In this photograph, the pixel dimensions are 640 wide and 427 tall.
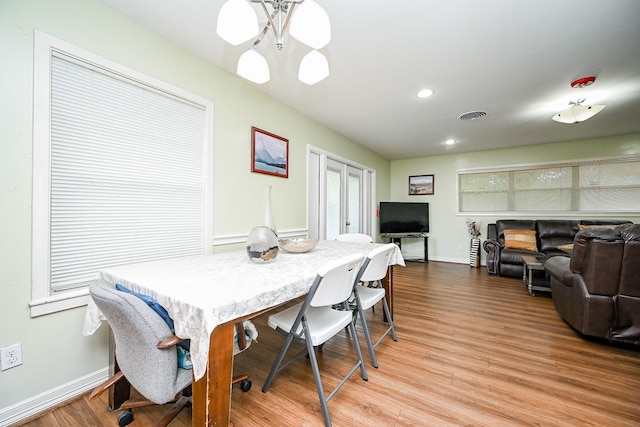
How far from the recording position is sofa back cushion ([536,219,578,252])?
4.24 m

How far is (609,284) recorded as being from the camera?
2006 millimetres

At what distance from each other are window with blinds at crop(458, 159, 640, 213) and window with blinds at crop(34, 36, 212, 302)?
213 inches

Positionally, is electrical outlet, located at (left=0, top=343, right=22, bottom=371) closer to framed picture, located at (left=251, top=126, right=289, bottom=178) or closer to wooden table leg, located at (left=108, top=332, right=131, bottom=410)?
wooden table leg, located at (left=108, top=332, right=131, bottom=410)

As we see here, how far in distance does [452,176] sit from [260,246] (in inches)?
211

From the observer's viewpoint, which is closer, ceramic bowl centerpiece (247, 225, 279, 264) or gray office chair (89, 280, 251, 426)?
gray office chair (89, 280, 251, 426)

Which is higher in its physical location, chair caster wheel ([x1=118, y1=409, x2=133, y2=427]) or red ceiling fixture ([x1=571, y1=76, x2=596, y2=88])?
red ceiling fixture ([x1=571, y1=76, x2=596, y2=88])

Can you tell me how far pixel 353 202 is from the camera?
4.94 metres

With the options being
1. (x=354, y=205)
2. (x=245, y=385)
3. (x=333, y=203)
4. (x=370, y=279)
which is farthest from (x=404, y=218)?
(x=245, y=385)

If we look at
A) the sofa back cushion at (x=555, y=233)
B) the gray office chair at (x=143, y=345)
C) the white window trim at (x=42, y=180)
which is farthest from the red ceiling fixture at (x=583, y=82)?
the white window trim at (x=42, y=180)

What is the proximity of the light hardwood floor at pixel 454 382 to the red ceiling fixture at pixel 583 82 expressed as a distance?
234 cm

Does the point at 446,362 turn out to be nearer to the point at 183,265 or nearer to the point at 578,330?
the point at 578,330

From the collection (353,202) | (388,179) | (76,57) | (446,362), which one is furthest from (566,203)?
(76,57)

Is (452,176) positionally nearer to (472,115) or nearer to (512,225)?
(512,225)

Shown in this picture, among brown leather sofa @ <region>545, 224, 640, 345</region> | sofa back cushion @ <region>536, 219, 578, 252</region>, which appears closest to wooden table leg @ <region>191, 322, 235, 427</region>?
brown leather sofa @ <region>545, 224, 640, 345</region>
